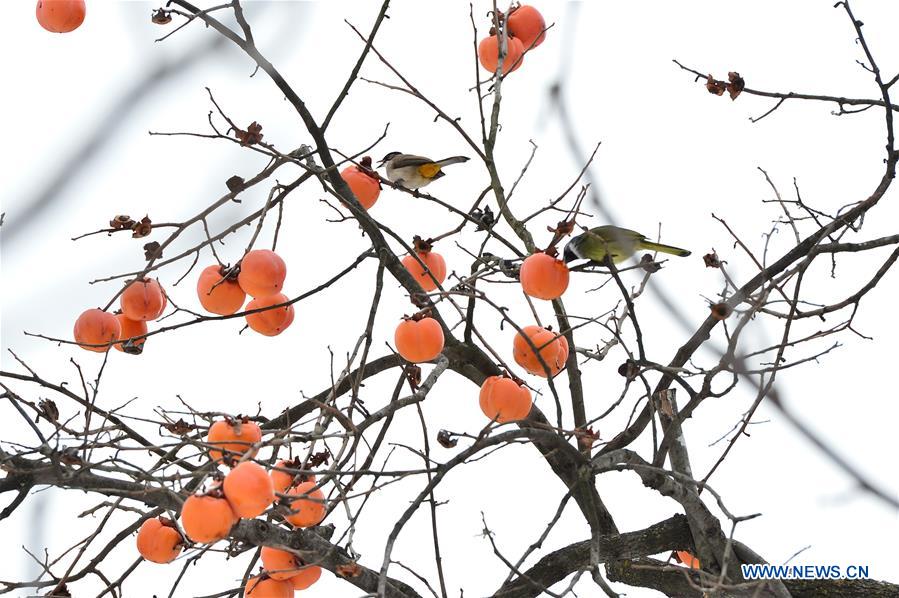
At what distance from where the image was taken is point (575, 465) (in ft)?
6.42

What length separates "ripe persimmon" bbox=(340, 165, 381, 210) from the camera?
6.05 feet

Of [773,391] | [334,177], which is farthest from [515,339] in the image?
[773,391]

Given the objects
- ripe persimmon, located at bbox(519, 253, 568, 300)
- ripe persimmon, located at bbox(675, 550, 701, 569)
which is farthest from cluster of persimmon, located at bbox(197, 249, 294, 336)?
ripe persimmon, located at bbox(675, 550, 701, 569)

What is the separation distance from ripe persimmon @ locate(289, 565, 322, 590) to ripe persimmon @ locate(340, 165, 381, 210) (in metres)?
0.71

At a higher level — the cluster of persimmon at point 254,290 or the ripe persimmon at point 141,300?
the ripe persimmon at point 141,300

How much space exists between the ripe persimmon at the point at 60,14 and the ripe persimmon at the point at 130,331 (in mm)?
556

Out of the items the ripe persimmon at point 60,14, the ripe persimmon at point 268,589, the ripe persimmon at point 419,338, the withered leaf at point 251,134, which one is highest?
the ripe persimmon at point 60,14

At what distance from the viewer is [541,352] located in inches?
70.2

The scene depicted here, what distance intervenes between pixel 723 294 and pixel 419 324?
0.62 m

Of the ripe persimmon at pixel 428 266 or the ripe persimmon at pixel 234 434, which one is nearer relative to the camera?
the ripe persimmon at pixel 234 434

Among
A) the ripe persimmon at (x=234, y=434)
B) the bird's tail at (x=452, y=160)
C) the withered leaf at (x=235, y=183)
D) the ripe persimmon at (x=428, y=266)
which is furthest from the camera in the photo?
the bird's tail at (x=452, y=160)

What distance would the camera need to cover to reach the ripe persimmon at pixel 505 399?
68.6 inches

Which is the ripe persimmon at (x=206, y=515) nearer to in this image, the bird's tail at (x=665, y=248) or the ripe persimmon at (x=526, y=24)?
the bird's tail at (x=665, y=248)

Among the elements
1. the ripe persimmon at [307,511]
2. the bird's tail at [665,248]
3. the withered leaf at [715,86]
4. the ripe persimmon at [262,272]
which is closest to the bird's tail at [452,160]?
the bird's tail at [665,248]
